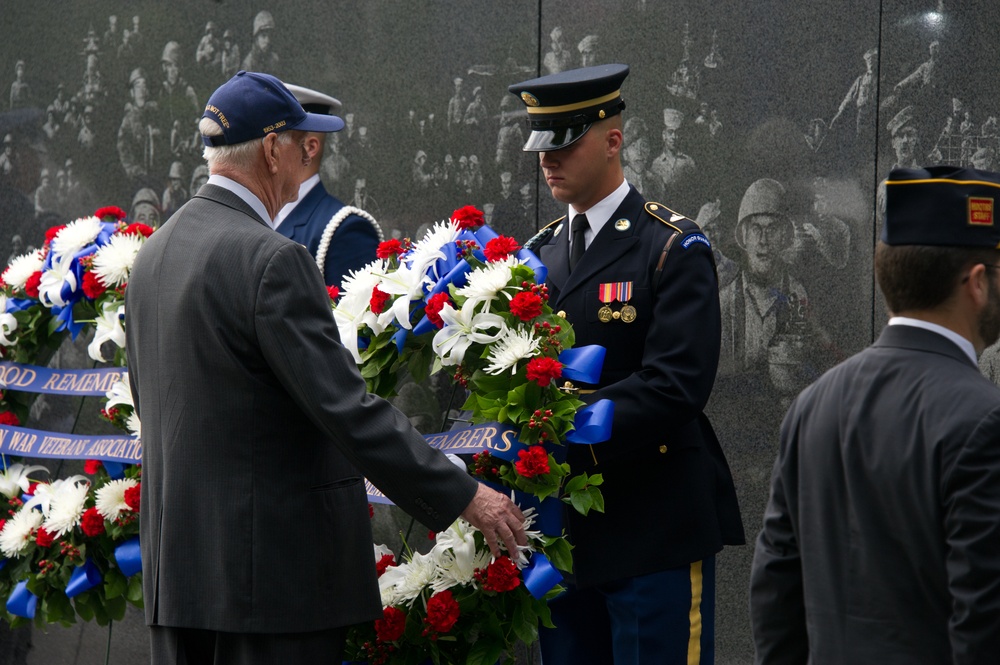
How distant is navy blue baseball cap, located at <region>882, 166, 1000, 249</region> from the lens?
219 cm

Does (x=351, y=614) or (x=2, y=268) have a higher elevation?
(x=2, y=268)

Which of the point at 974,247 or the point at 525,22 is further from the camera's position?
the point at 525,22

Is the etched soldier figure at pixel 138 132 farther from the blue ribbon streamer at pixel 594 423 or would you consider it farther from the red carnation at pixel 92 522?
the blue ribbon streamer at pixel 594 423

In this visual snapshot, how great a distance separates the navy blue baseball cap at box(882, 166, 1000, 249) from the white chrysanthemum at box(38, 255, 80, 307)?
2.98 meters

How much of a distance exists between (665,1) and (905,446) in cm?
319

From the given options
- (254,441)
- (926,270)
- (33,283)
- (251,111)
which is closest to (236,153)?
(251,111)

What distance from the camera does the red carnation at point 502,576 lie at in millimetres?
3150

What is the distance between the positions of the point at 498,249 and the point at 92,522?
1662 millimetres

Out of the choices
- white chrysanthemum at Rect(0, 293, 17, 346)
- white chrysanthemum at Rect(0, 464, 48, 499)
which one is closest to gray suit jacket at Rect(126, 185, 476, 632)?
white chrysanthemum at Rect(0, 464, 48, 499)

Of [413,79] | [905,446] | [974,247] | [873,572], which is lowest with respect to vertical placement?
[873,572]

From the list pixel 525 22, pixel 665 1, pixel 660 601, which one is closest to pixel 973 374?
pixel 660 601

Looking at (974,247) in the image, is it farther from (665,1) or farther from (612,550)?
(665,1)

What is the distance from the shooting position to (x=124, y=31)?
6.20 metres

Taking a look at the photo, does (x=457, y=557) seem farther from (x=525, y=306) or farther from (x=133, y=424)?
(x=133, y=424)
